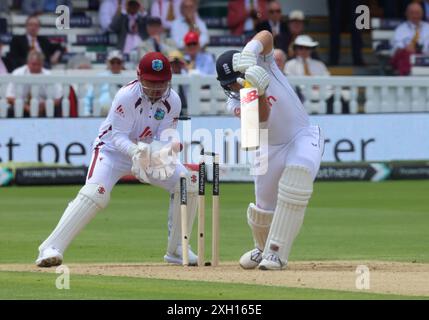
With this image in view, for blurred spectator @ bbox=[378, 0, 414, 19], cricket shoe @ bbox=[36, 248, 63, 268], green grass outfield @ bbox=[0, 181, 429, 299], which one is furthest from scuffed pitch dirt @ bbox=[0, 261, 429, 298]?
blurred spectator @ bbox=[378, 0, 414, 19]

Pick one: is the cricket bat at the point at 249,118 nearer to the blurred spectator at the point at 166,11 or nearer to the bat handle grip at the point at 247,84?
the bat handle grip at the point at 247,84

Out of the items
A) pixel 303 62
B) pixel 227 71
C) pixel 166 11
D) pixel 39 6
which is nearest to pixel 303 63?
pixel 303 62

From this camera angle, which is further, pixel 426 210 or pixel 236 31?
pixel 236 31

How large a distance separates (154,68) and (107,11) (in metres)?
13.8

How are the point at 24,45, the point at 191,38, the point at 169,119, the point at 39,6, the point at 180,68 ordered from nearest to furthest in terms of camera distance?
1. the point at 169,119
2. the point at 180,68
3. the point at 191,38
4. the point at 24,45
5. the point at 39,6

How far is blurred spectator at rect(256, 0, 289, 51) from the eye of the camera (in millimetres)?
24547

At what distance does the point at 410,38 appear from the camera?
26078 mm

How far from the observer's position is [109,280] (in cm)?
1070

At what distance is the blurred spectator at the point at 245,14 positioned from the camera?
2628 cm

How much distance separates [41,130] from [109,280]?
10.7 meters

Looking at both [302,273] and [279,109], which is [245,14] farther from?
[302,273]

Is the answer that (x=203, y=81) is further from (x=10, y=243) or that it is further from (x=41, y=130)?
(x=10, y=243)

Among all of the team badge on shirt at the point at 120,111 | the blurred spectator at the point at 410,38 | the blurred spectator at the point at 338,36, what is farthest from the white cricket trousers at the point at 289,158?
the blurred spectator at the point at 338,36
